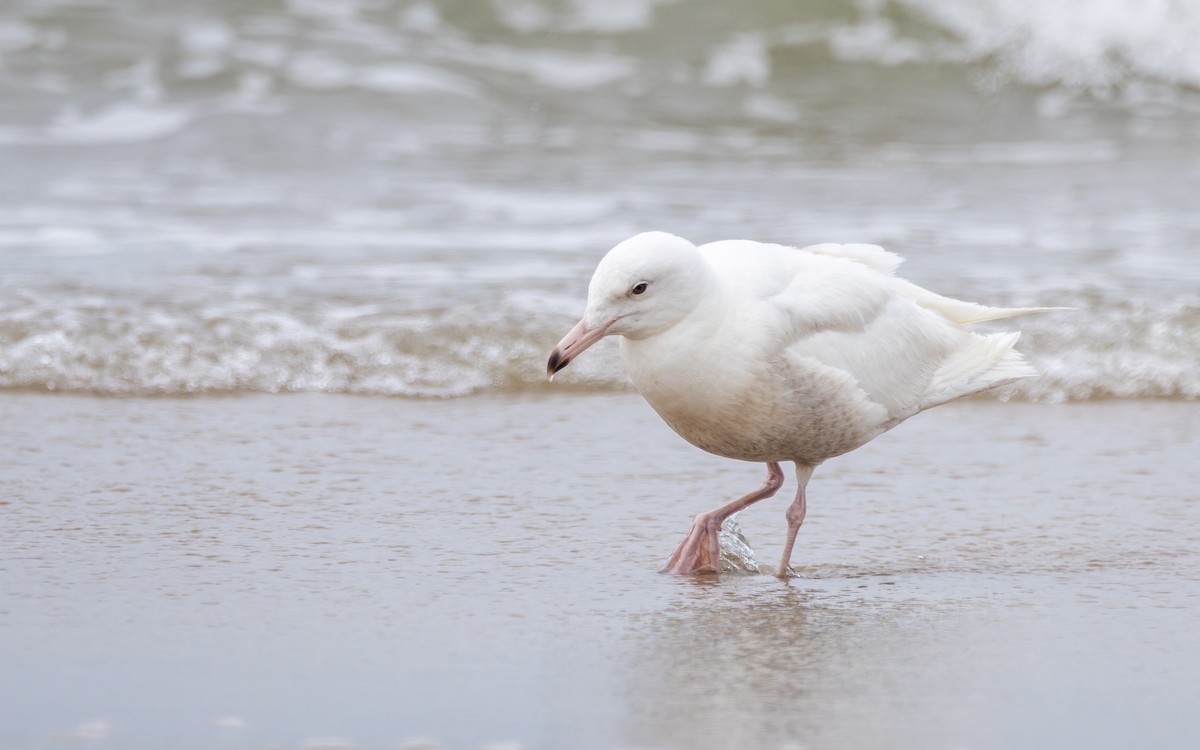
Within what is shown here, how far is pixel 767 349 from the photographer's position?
12.5ft

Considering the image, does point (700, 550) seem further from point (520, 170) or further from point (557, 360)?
point (520, 170)

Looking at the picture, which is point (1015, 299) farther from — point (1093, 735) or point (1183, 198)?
point (1093, 735)

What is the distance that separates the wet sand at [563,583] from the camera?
9.53 ft

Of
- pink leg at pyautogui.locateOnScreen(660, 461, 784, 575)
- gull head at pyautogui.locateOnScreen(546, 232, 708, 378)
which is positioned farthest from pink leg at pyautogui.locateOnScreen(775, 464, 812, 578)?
gull head at pyautogui.locateOnScreen(546, 232, 708, 378)

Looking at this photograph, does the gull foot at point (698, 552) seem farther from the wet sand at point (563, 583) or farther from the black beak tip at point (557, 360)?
the black beak tip at point (557, 360)

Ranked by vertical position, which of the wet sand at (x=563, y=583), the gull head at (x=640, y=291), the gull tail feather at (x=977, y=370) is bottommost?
the wet sand at (x=563, y=583)

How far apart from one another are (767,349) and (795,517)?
556 mm

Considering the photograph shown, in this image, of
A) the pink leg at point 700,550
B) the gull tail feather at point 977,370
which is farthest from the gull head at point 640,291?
the gull tail feather at point 977,370

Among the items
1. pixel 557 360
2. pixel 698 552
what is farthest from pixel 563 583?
pixel 557 360

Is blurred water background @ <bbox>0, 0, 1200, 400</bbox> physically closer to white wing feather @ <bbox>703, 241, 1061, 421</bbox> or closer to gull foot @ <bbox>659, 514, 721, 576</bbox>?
white wing feather @ <bbox>703, 241, 1061, 421</bbox>

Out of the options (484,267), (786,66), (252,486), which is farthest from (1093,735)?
(786,66)

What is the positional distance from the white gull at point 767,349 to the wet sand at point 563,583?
1.20 ft

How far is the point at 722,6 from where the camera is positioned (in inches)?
540

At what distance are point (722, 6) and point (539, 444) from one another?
361 inches
